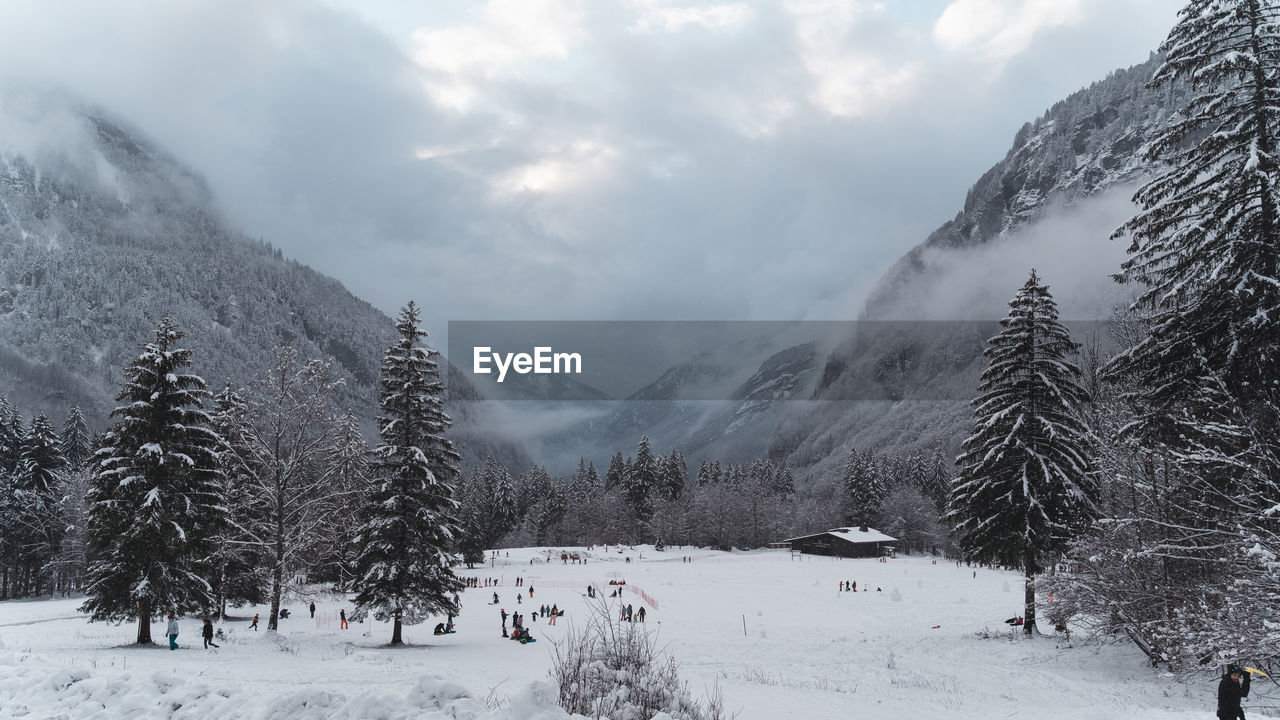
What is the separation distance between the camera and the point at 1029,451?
91.4 ft

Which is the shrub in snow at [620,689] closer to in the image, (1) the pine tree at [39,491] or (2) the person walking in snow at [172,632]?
(2) the person walking in snow at [172,632]

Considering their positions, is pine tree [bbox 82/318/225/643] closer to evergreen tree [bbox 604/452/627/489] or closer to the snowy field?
the snowy field

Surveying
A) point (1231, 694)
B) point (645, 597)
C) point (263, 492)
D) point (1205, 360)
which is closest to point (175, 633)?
point (263, 492)

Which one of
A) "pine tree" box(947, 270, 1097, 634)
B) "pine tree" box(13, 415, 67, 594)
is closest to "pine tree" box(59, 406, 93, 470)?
"pine tree" box(13, 415, 67, 594)

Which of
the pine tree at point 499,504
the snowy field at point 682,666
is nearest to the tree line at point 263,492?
the snowy field at point 682,666

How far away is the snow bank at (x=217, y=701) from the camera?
8227 mm

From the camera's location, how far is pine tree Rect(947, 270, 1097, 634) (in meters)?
27.8

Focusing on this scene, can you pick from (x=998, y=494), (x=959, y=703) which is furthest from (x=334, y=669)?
(x=998, y=494)

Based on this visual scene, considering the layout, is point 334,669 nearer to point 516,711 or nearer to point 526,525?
point 516,711

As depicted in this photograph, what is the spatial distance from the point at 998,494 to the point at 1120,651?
7737 mm

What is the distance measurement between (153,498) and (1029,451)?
31512mm

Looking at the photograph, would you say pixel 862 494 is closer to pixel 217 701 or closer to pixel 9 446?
pixel 9 446

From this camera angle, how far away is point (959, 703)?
16.5 m

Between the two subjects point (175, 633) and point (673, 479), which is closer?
point (175, 633)
